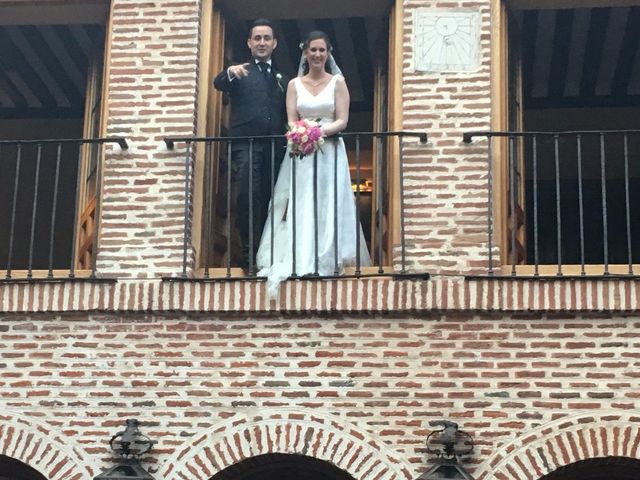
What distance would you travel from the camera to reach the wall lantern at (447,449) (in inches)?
320

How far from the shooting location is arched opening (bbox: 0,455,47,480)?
8898 mm

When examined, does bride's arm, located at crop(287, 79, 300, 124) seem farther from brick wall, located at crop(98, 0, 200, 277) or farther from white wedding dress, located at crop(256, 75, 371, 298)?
brick wall, located at crop(98, 0, 200, 277)

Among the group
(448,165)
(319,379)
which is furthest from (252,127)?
(319,379)

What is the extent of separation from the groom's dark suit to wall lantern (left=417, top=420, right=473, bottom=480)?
2.00 m

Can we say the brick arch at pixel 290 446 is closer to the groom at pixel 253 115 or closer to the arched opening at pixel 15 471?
the arched opening at pixel 15 471

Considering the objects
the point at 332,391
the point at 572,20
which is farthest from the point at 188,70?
the point at 572,20

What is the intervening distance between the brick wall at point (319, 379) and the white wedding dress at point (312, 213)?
1.75 feet

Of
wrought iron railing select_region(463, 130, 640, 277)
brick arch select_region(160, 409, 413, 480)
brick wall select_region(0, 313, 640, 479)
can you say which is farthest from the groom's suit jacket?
wrought iron railing select_region(463, 130, 640, 277)

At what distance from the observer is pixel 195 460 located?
846cm

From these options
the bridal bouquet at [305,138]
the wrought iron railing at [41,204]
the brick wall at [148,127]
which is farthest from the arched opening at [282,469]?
the wrought iron railing at [41,204]

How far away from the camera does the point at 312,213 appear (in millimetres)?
9133

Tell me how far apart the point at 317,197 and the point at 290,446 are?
190cm

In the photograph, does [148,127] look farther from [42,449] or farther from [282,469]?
[282,469]

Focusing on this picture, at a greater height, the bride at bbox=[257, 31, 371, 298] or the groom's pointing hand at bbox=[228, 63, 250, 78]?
the groom's pointing hand at bbox=[228, 63, 250, 78]
